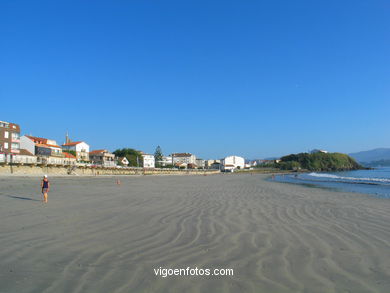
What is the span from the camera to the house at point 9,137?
54144mm

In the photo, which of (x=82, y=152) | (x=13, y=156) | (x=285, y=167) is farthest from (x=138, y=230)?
(x=285, y=167)

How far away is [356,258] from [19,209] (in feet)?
36.4

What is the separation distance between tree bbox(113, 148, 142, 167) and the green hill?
324ft

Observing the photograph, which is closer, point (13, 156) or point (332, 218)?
point (332, 218)

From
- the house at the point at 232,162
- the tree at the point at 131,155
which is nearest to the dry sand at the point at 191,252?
the tree at the point at 131,155

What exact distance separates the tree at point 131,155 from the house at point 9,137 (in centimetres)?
5750

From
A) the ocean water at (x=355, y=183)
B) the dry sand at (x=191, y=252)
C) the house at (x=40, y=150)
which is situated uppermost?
the house at (x=40, y=150)

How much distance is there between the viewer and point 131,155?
119 meters

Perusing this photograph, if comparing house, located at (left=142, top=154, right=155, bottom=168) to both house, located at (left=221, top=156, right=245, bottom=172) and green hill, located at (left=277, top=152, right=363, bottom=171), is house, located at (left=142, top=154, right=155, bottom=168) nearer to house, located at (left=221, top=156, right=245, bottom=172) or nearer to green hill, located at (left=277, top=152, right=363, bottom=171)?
house, located at (left=221, top=156, right=245, bottom=172)

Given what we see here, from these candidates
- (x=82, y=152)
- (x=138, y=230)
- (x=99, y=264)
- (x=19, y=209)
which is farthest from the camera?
(x=82, y=152)

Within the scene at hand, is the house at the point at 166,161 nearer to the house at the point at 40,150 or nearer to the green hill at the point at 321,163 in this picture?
the green hill at the point at 321,163

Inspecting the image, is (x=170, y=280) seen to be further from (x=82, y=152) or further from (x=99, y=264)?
(x=82, y=152)

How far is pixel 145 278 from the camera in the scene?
13.8 ft

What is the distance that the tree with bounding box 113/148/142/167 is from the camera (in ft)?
378
